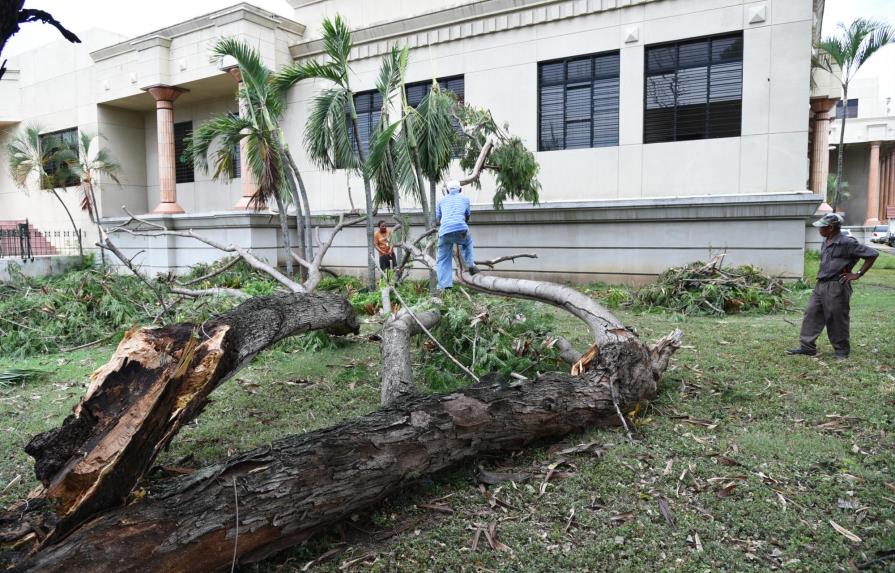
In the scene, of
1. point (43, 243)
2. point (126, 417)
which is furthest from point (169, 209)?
point (126, 417)

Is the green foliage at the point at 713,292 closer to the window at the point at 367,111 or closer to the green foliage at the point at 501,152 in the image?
the green foliage at the point at 501,152

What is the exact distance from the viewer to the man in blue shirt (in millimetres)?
7539

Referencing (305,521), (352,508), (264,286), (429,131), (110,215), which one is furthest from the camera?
(110,215)

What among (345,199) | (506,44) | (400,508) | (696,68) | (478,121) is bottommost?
(400,508)

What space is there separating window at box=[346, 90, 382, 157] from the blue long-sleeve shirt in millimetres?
7651

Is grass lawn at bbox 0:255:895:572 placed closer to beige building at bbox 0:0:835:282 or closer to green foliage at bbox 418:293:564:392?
green foliage at bbox 418:293:564:392

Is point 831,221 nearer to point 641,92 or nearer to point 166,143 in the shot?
point 641,92

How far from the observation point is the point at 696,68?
11.9 m

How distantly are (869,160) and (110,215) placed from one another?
45037 millimetres

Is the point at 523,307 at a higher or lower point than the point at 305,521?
higher

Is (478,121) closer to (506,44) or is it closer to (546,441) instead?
(506,44)

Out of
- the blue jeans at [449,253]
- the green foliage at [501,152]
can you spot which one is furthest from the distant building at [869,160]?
the blue jeans at [449,253]

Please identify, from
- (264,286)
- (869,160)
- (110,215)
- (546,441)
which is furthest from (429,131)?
(869,160)

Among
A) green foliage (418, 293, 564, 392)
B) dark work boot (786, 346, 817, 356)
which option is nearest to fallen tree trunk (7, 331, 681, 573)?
green foliage (418, 293, 564, 392)
